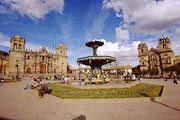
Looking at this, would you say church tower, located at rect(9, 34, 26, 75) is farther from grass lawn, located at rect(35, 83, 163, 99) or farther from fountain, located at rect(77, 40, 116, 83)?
grass lawn, located at rect(35, 83, 163, 99)

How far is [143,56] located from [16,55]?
6735cm

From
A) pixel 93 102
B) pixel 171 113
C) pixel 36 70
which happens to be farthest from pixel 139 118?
pixel 36 70

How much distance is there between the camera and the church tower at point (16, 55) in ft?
183

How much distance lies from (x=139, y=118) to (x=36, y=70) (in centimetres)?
6468

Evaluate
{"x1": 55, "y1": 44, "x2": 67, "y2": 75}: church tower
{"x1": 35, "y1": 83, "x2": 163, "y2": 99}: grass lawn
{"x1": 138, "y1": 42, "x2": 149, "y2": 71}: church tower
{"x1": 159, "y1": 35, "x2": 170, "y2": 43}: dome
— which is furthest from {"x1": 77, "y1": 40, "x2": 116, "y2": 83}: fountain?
{"x1": 138, "y1": 42, "x2": 149, "y2": 71}: church tower

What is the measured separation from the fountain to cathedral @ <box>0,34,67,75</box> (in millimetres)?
47549

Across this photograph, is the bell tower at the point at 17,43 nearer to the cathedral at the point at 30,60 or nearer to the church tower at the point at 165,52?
the cathedral at the point at 30,60

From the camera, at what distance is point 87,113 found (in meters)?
6.13

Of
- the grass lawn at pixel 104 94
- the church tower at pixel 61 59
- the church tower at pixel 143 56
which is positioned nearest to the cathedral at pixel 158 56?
the church tower at pixel 143 56

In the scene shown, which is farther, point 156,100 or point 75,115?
point 156,100

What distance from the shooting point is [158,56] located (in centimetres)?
7512

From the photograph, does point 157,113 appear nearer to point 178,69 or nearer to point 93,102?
point 93,102

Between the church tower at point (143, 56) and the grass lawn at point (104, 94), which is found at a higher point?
the church tower at point (143, 56)

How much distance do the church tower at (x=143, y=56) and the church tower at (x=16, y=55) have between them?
64.3 meters
